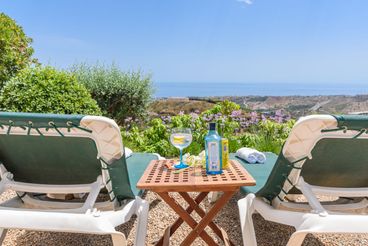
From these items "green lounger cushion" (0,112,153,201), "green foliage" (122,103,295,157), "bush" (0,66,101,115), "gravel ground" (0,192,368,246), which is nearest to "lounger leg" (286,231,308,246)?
"gravel ground" (0,192,368,246)

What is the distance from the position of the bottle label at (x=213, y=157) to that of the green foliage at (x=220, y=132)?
2.89 metres

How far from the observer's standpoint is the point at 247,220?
2090 millimetres

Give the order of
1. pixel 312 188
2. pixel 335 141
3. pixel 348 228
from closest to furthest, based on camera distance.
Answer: pixel 348 228, pixel 335 141, pixel 312 188

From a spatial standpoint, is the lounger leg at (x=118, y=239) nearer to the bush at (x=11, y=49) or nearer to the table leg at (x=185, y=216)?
the table leg at (x=185, y=216)

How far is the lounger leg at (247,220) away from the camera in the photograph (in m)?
2.01

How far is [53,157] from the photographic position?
1.99 meters

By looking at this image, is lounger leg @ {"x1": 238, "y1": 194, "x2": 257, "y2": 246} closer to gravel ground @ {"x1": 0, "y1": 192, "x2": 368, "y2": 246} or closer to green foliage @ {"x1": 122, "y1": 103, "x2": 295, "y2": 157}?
gravel ground @ {"x1": 0, "y1": 192, "x2": 368, "y2": 246}

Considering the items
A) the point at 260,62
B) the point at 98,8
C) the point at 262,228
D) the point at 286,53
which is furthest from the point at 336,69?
the point at 262,228

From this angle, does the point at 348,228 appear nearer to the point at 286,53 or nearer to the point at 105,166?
the point at 105,166

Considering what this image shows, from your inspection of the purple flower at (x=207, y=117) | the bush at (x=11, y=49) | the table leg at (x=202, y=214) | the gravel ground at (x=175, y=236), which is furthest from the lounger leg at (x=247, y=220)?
the bush at (x=11, y=49)

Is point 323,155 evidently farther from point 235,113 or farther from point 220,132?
point 235,113

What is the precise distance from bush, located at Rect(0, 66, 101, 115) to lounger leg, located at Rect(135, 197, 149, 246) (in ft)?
8.81

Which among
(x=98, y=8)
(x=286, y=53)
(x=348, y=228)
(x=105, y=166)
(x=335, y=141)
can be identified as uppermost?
(x=98, y=8)

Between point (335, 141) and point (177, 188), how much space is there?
96 cm
